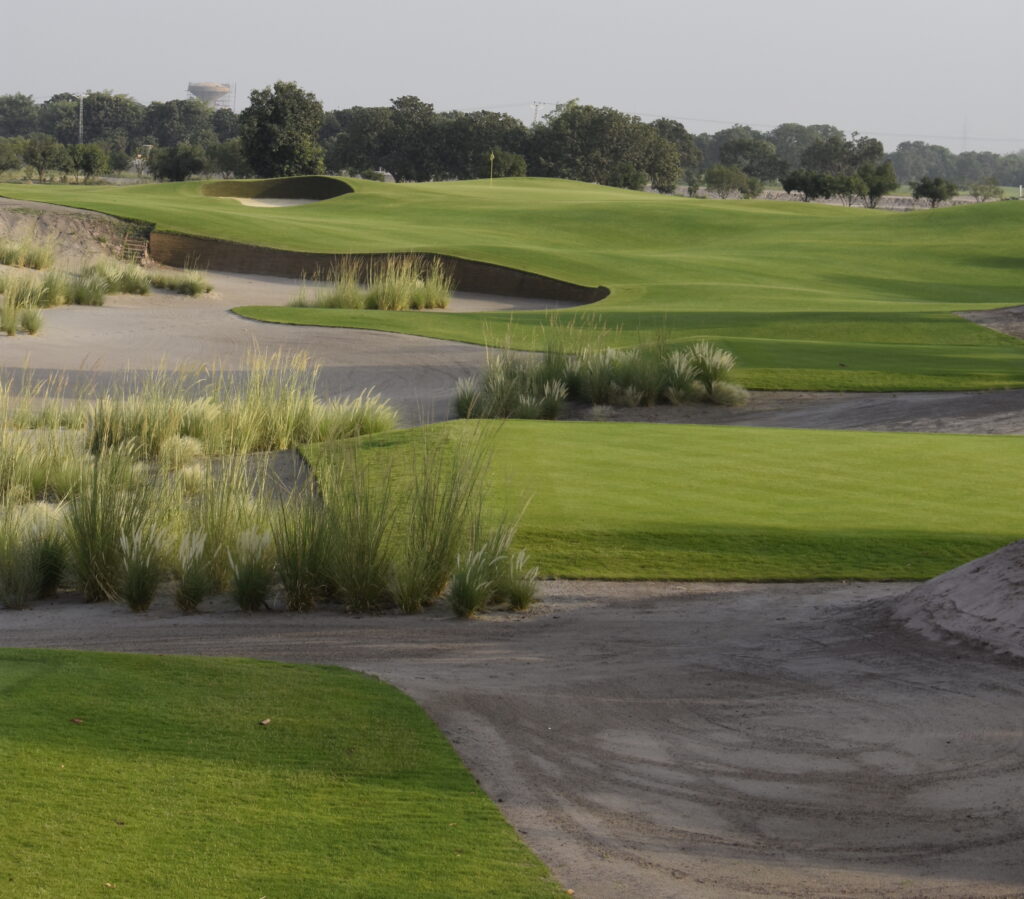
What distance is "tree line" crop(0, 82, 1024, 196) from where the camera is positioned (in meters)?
73.8

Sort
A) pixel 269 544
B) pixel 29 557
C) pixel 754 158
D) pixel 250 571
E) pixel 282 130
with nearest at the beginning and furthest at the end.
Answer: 1. pixel 250 571
2. pixel 269 544
3. pixel 29 557
4. pixel 282 130
5. pixel 754 158

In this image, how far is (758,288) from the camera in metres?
35.6

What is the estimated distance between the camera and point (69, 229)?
37438 millimetres

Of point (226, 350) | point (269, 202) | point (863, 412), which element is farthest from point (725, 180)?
point (863, 412)

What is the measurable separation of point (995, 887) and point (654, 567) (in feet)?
16.9

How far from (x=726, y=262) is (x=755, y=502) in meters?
31.4

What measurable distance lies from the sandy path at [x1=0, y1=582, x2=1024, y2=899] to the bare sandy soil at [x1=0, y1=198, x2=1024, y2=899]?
0.01m

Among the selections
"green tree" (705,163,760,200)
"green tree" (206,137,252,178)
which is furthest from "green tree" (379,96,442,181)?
"green tree" (705,163,760,200)

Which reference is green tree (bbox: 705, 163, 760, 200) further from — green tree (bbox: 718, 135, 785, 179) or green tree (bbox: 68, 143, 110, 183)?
green tree (bbox: 68, 143, 110, 183)

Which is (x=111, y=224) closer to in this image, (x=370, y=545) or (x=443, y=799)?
(x=370, y=545)

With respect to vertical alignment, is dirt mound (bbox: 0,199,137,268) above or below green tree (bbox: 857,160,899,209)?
below

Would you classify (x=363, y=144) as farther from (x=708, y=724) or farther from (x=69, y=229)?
(x=708, y=724)

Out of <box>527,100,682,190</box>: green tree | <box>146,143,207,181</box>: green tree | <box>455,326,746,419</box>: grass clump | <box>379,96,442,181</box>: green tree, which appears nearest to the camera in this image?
<box>455,326,746,419</box>: grass clump

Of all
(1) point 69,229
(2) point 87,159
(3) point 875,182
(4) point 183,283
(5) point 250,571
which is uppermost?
(3) point 875,182
